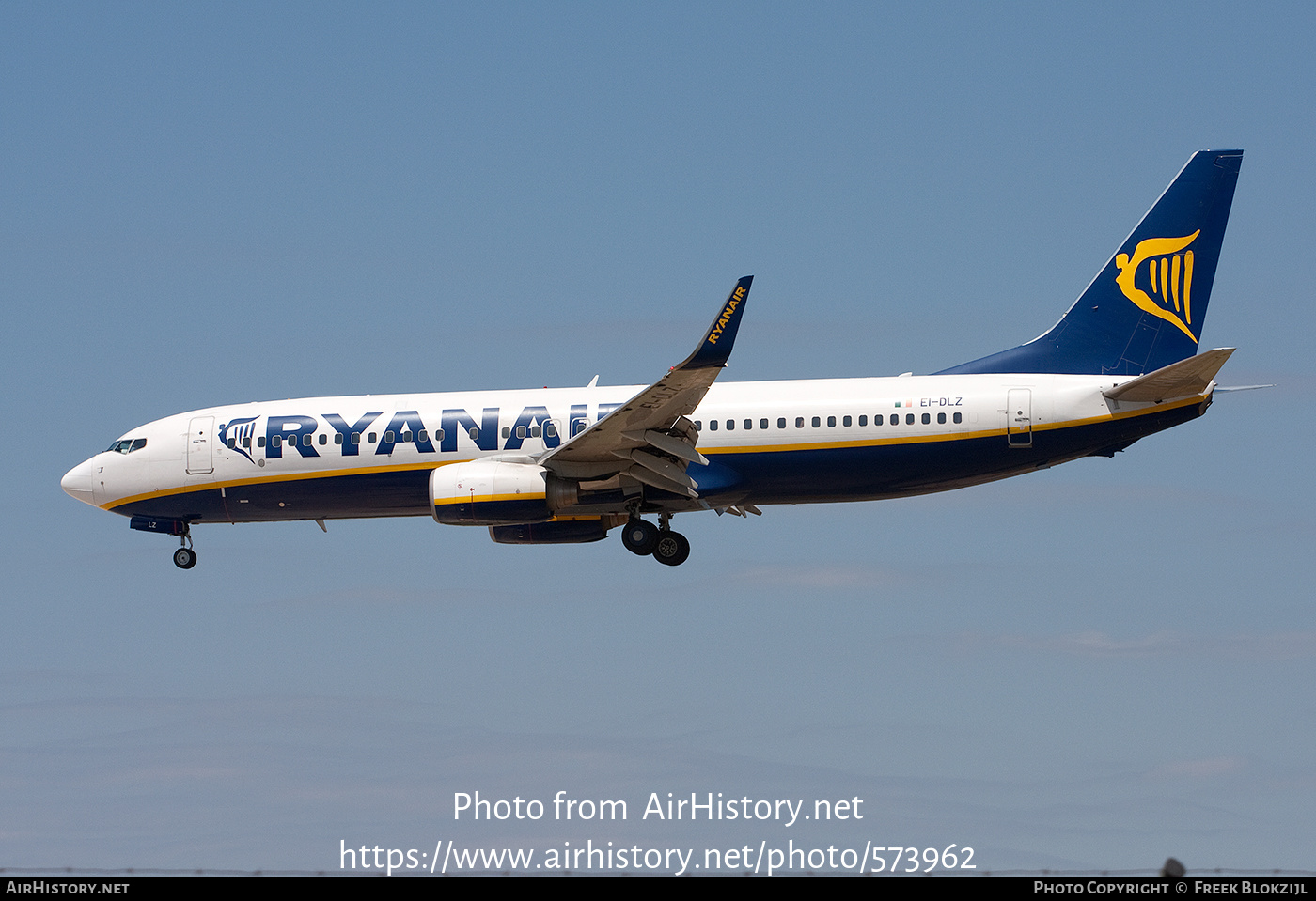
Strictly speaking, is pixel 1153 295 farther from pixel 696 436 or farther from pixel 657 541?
pixel 657 541

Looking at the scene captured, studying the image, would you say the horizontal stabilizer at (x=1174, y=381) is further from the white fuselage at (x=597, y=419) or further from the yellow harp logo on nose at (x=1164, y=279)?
the yellow harp logo on nose at (x=1164, y=279)

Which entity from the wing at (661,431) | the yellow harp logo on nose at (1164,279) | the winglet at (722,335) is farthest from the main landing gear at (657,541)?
the yellow harp logo on nose at (1164,279)

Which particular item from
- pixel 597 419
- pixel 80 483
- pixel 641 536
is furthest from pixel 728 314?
pixel 80 483

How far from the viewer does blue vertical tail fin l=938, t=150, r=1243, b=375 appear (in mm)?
38219

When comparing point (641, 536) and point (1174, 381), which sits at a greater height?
point (1174, 381)

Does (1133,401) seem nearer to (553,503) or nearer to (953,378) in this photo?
(953,378)

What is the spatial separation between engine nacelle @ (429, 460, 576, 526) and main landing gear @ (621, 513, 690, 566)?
2.25 m

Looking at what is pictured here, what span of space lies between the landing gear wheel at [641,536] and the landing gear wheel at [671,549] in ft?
0.54

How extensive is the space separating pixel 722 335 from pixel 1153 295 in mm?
11454

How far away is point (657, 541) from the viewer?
38.5m

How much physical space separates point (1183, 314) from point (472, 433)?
629 inches

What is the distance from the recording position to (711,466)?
37.0 metres
